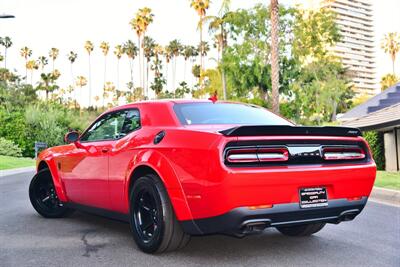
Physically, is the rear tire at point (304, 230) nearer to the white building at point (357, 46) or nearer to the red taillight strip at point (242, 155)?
the red taillight strip at point (242, 155)

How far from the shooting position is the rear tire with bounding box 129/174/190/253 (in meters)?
4.78

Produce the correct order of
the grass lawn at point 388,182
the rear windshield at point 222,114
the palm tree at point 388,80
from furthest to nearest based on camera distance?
1. the palm tree at point 388,80
2. the grass lawn at point 388,182
3. the rear windshield at point 222,114

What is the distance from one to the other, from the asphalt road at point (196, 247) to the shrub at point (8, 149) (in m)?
28.7

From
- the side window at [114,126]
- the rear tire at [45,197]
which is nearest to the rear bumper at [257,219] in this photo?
the side window at [114,126]

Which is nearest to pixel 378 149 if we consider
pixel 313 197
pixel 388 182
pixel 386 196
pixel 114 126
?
pixel 388 182

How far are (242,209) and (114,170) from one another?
6.21 feet

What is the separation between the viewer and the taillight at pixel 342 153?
16.0 feet

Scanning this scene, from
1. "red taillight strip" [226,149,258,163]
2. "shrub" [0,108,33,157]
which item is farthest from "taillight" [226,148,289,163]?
"shrub" [0,108,33,157]

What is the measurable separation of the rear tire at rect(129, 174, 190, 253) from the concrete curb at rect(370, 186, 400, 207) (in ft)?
22.1

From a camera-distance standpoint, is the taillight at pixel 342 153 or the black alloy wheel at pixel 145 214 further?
the black alloy wheel at pixel 145 214

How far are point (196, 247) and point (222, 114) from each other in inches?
57.5

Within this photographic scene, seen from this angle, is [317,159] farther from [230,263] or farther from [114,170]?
[114,170]

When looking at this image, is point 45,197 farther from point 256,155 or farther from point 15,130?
point 15,130

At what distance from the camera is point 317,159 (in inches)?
188
